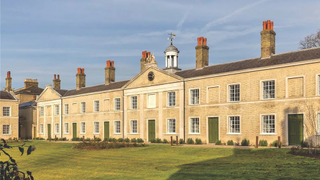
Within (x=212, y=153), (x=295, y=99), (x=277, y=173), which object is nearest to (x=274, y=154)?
(x=212, y=153)

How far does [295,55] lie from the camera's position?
29.1 metres

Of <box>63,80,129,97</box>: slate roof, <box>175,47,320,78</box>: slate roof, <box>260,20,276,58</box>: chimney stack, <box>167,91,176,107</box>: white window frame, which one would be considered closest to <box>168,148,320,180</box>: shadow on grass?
<box>175,47,320,78</box>: slate roof

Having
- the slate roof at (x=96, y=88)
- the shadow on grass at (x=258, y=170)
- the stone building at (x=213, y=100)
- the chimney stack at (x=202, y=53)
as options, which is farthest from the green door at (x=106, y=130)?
the shadow on grass at (x=258, y=170)

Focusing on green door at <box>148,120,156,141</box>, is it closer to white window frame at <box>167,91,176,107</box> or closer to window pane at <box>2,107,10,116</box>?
white window frame at <box>167,91,176,107</box>

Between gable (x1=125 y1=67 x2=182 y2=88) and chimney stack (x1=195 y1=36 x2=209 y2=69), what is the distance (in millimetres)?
2853

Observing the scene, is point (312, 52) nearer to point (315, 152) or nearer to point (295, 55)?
point (295, 55)

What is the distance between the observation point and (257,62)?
103 feet


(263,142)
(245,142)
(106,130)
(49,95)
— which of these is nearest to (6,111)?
(49,95)

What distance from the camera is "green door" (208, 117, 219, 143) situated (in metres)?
33.0

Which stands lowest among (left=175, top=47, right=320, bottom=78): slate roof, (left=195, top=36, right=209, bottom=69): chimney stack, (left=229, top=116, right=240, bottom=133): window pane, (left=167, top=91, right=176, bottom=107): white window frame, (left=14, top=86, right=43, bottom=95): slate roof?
(left=229, top=116, right=240, bottom=133): window pane

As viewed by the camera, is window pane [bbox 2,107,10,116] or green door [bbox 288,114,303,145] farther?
window pane [bbox 2,107,10,116]

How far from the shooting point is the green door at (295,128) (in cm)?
2723

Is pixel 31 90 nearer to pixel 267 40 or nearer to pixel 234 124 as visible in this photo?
pixel 234 124

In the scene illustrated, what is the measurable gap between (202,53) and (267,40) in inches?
297
